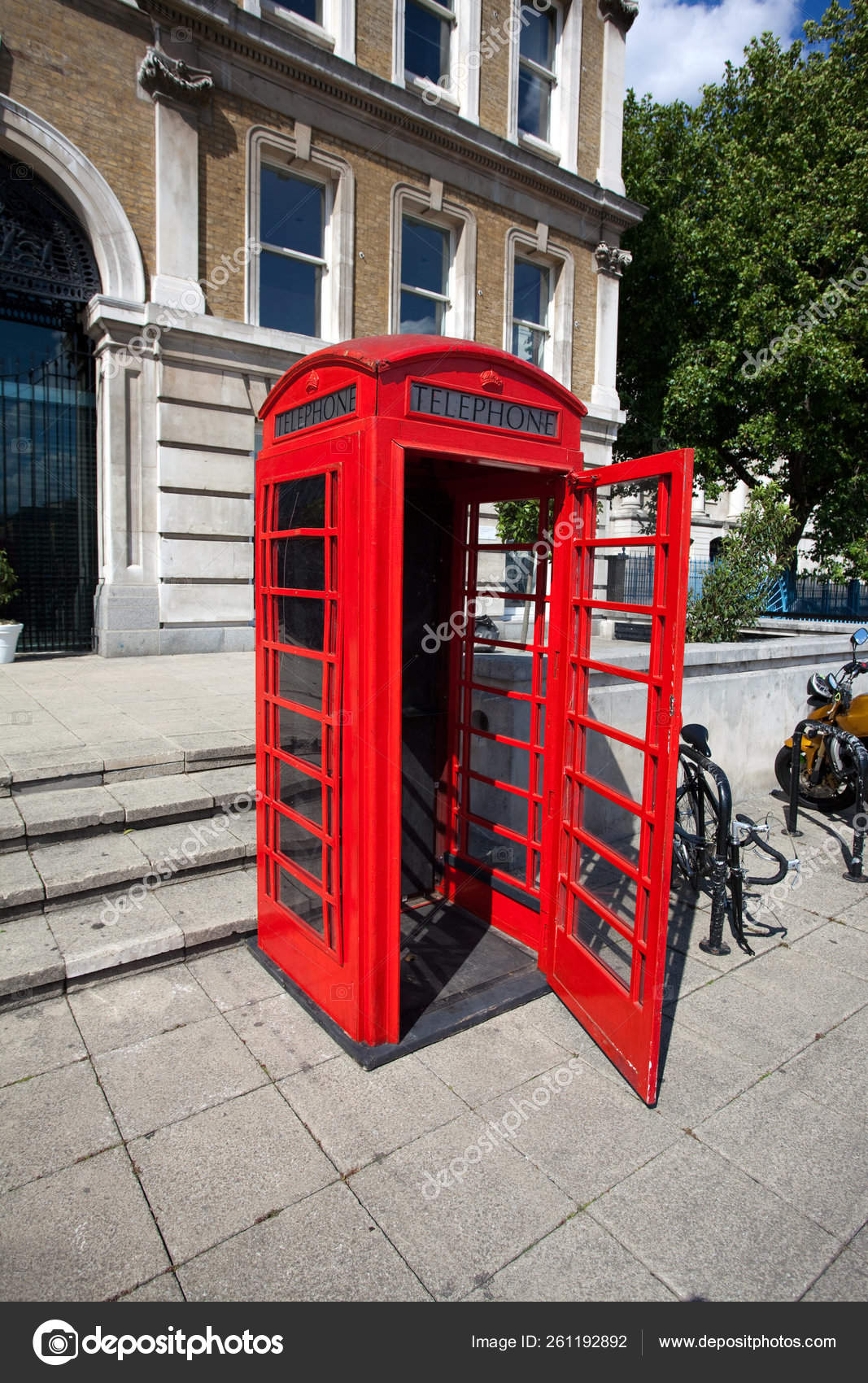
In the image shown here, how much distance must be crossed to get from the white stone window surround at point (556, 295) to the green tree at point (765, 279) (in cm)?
422

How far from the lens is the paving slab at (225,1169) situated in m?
2.47

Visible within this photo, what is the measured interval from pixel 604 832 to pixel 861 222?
18574 mm

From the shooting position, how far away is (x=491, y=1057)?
3400mm

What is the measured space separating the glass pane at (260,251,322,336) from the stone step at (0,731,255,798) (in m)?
8.37

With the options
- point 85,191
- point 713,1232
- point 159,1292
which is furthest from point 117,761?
point 85,191

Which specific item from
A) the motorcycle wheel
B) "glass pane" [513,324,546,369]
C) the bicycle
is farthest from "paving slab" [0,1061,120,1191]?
"glass pane" [513,324,546,369]

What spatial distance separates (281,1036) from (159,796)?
2.13 m

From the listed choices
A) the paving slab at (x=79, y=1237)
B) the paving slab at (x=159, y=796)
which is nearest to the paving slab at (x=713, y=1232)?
the paving slab at (x=79, y=1237)

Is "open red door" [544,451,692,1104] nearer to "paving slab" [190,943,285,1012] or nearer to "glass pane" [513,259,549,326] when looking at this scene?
"paving slab" [190,943,285,1012]

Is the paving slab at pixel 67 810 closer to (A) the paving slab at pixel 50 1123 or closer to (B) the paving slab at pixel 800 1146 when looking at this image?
(A) the paving slab at pixel 50 1123

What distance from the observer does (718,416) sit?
1972 cm

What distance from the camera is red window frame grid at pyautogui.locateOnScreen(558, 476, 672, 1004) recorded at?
10.2 feet

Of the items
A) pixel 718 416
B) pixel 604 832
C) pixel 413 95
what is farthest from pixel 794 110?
pixel 604 832
